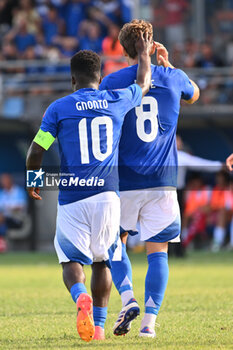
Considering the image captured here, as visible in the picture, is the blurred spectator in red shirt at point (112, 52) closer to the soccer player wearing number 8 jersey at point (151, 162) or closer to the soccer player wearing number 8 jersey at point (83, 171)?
the soccer player wearing number 8 jersey at point (151, 162)

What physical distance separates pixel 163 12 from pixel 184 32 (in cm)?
101

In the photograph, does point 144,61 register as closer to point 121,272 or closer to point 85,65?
point 85,65

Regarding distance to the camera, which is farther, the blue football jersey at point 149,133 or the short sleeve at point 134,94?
the blue football jersey at point 149,133

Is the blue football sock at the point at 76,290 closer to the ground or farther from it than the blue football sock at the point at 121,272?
farther from it

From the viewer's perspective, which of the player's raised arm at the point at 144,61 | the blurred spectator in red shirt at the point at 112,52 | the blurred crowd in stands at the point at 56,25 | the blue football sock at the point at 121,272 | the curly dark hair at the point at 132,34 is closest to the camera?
the player's raised arm at the point at 144,61

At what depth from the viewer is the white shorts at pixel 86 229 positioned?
532 centimetres

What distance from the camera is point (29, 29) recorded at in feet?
69.2

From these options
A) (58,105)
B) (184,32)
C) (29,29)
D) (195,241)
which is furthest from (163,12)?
(58,105)

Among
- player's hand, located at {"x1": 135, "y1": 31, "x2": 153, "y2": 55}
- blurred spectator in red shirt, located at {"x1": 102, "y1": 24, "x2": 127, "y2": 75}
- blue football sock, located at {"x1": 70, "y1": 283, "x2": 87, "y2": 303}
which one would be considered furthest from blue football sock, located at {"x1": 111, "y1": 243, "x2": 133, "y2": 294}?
blurred spectator in red shirt, located at {"x1": 102, "y1": 24, "x2": 127, "y2": 75}

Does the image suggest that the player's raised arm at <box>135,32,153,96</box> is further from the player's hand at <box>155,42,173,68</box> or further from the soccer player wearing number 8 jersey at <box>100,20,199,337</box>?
the player's hand at <box>155,42,173,68</box>

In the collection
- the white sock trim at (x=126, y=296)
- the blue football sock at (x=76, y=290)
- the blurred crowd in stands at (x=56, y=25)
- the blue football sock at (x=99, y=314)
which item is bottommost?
the blue football sock at (x=99, y=314)

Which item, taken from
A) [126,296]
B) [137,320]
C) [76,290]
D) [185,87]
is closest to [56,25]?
[137,320]

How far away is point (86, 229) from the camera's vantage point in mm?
5344

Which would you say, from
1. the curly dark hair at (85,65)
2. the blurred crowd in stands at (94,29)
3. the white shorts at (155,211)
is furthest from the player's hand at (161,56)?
the blurred crowd in stands at (94,29)
